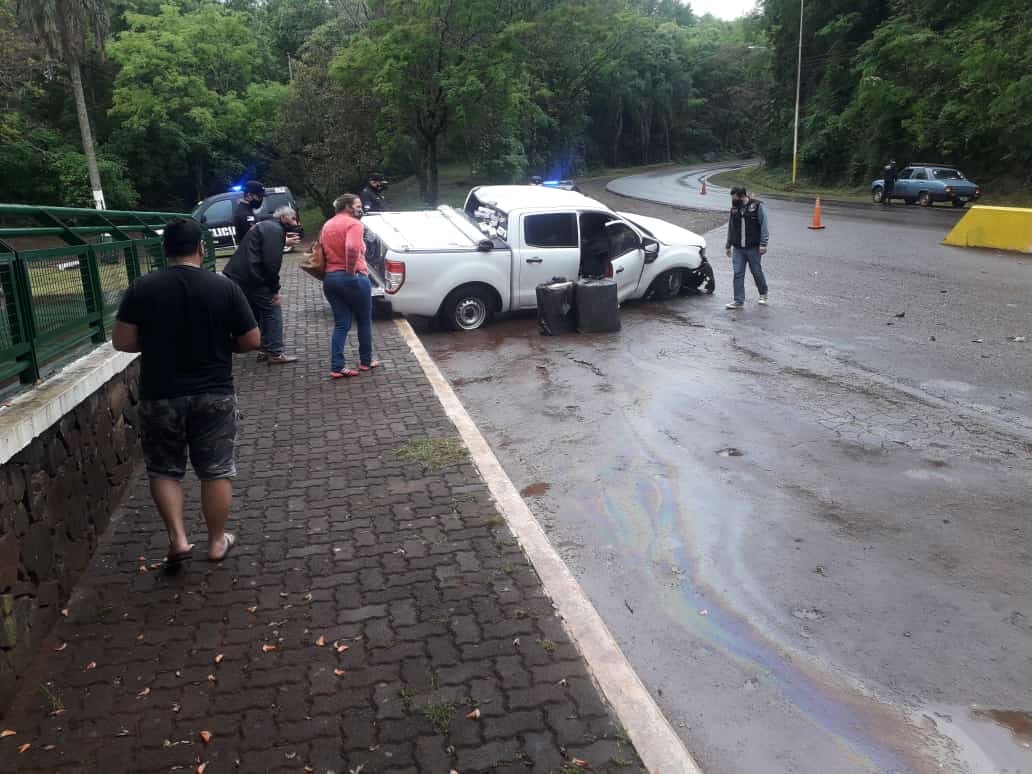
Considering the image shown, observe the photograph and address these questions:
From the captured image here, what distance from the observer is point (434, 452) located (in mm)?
6168

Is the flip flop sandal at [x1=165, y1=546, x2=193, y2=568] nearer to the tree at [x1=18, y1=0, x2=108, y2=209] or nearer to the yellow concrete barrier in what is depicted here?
the yellow concrete barrier

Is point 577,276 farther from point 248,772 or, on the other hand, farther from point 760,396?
point 248,772

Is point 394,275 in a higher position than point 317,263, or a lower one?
lower

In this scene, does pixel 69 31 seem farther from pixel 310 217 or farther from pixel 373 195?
pixel 373 195

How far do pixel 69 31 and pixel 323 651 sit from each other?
37148 mm

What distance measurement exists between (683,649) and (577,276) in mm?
8189

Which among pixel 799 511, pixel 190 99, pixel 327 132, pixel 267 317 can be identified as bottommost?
pixel 799 511

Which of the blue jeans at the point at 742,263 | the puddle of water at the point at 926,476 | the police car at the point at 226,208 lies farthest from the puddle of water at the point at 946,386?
the police car at the point at 226,208

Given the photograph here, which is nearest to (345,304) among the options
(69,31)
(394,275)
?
(394,275)

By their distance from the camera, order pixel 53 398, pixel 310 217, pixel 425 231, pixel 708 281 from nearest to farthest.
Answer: pixel 53 398 < pixel 425 231 < pixel 708 281 < pixel 310 217

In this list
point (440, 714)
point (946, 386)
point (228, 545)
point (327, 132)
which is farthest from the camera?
point (327, 132)

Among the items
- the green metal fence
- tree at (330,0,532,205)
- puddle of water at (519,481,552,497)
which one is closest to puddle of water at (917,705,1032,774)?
puddle of water at (519,481,552,497)

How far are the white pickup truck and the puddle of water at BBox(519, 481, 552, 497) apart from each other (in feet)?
17.4

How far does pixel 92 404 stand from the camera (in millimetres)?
5035
